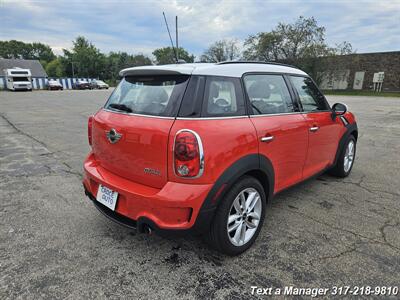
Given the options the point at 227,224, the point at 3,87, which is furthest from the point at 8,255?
the point at 3,87

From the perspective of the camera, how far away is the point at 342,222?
9.91ft

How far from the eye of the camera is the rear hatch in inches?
83.3

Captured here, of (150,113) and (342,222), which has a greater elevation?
(150,113)

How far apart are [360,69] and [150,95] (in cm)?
4271

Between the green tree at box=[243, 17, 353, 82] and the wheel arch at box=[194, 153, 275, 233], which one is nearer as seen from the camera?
the wheel arch at box=[194, 153, 275, 233]

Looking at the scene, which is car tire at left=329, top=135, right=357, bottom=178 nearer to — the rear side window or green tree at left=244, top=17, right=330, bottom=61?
the rear side window

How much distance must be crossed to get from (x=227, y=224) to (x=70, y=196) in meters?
2.35

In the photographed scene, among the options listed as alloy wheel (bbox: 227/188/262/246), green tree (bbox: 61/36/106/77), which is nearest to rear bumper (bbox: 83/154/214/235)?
alloy wheel (bbox: 227/188/262/246)

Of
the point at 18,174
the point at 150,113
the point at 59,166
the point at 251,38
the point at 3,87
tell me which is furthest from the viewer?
the point at 3,87

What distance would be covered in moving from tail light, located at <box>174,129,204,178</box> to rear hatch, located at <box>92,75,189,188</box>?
10 centimetres

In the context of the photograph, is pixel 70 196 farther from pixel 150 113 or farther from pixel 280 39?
pixel 280 39

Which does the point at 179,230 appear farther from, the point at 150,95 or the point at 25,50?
the point at 25,50

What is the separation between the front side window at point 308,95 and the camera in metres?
3.28

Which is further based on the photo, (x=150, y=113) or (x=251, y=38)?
(x=251, y=38)
